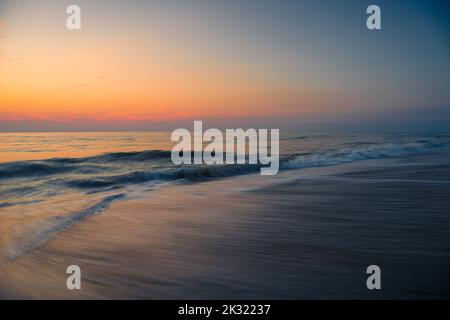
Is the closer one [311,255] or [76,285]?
[76,285]

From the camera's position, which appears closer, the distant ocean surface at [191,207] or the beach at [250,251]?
the beach at [250,251]

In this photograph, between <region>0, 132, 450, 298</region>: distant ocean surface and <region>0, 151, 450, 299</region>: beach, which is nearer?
<region>0, 151, 450, 299</region>: beach

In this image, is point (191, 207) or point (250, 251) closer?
point (250, 251)

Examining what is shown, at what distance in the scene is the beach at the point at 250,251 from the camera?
2.97 m

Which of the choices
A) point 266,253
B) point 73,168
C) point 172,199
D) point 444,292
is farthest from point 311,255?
point 73,168

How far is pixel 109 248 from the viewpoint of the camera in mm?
4086

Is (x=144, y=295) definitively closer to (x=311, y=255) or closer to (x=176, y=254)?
(x=176, y=254)

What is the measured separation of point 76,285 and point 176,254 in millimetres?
1113

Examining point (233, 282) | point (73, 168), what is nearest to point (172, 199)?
point (233, 282)

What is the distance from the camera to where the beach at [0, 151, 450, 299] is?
2.97m

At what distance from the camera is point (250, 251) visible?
3.88 metres

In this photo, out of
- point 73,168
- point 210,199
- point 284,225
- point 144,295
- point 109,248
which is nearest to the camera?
point 144,295
